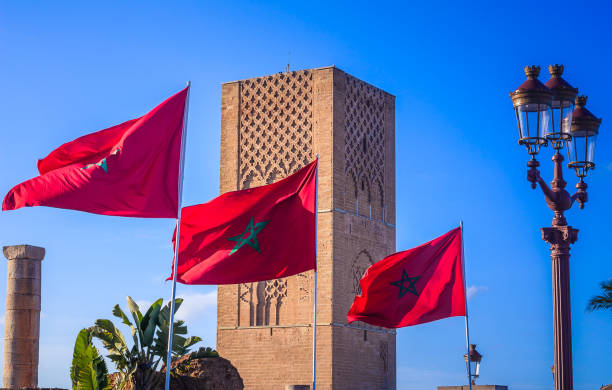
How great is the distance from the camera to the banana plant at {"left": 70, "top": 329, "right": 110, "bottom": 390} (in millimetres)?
14648

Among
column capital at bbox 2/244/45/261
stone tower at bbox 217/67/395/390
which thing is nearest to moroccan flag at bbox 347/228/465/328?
column capital at bbox 2/244/45/261

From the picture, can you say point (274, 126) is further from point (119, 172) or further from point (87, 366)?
point (119, 172)

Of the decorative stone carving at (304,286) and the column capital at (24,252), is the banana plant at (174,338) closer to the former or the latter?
the column capital at (24,252)

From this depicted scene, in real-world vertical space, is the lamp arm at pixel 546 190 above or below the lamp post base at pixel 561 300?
above

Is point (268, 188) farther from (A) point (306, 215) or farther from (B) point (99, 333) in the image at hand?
(B) point (99, 333)

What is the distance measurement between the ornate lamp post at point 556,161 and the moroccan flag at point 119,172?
3.98m

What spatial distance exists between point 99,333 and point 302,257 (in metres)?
6.42

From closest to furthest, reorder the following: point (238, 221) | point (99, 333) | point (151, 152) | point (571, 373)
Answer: point (571, 373), point (151, 152), point (238, 221), point (99, 333)

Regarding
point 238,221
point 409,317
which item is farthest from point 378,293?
point 238,221

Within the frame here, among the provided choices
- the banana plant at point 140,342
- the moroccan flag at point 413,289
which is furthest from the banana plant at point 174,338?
the moroccan flag at point 413,289

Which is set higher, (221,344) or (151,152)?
(151,152)

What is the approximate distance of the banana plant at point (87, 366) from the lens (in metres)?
14.6

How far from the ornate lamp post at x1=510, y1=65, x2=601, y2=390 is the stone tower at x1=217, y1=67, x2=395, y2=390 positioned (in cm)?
1402

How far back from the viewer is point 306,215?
40.9 feet
